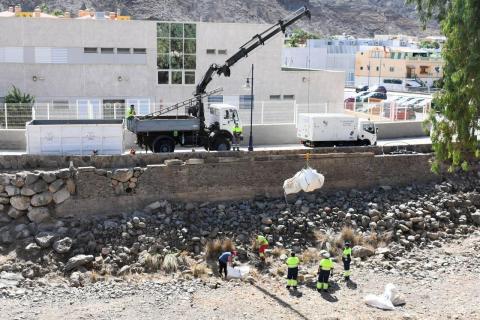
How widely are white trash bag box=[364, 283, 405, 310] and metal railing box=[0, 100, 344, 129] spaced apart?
45.0 ft

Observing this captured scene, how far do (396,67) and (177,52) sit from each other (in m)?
40.4

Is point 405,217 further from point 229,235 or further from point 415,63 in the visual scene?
point 415,63

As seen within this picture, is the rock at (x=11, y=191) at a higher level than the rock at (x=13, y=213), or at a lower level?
higher

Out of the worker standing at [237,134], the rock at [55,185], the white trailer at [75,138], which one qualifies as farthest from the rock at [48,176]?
the worker standing at [237,134]

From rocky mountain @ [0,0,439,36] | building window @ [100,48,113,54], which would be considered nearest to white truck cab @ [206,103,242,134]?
building window @ [100,48,113,54]

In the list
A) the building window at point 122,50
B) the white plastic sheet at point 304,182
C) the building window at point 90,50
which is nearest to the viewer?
the white plastic sheet at point 304,182

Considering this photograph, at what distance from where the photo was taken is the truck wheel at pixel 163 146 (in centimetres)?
2773

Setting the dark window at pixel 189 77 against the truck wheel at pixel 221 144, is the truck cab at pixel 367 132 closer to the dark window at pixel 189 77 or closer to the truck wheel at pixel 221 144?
the truck wheel at pixel 221 144

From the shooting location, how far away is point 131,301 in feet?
65.5

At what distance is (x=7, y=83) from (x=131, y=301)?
20.8 metres

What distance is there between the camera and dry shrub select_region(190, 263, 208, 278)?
21953 mm

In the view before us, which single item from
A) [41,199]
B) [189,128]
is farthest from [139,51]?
[41,199]

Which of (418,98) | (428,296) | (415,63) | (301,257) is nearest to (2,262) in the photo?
(301,257)

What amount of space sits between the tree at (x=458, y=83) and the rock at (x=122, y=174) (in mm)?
11254
